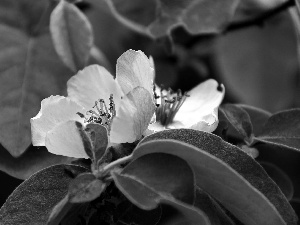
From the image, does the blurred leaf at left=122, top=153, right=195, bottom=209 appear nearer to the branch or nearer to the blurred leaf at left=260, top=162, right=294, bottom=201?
the blurred leaf at left=260, top=162, right=294, bottom=201

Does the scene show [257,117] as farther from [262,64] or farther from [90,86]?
[262,64]

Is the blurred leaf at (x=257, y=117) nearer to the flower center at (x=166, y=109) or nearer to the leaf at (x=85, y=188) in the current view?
the flower center at (x=166, y=109)

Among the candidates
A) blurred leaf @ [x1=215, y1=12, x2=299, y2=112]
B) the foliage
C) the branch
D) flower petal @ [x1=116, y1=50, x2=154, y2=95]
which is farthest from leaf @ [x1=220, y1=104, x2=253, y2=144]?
blurred leaf @ [x1=215, y1=12, x2=299, y2=112]

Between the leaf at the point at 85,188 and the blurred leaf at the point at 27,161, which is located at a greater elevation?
the leaf at the point at 85,188

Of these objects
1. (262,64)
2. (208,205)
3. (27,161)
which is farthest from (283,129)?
(262,64)

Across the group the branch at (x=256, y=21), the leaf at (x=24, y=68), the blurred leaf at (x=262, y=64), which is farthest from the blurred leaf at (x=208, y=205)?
the blurred leaf at (x=262, y=64)
